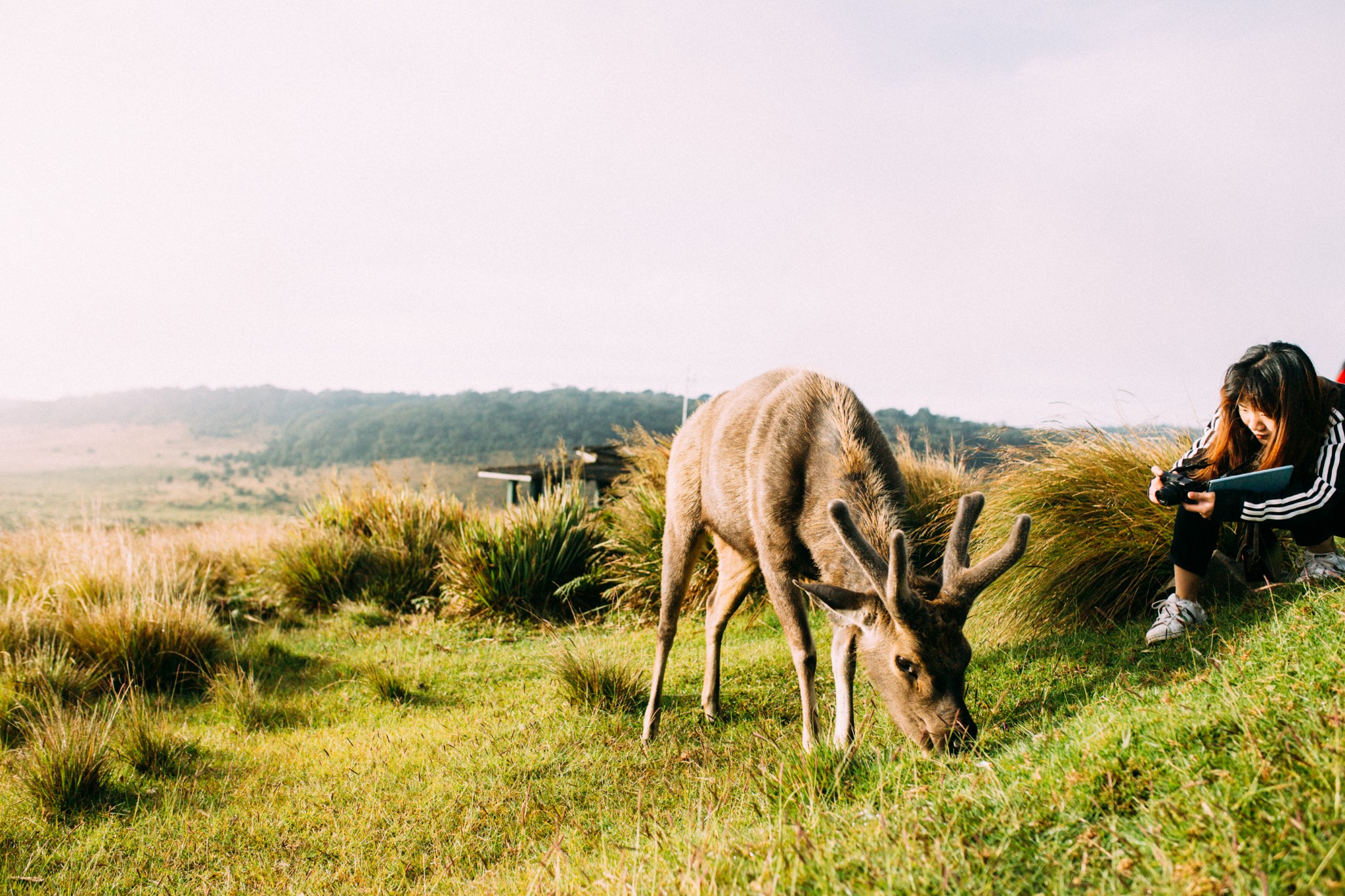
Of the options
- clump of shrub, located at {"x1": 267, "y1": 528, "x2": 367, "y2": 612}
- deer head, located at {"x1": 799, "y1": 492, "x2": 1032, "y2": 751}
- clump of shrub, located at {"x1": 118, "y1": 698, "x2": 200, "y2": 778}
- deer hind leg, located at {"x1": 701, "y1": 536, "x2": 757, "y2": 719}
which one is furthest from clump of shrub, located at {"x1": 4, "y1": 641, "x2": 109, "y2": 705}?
deer head, located at {"x1": 799, "y1": 492, "x2": 1032, "y2": 751}

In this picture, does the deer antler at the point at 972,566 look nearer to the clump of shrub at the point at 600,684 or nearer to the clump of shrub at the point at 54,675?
the clump of shrub at the point at 600,684

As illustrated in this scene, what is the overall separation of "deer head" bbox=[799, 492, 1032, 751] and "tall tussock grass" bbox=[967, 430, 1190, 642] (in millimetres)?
2094

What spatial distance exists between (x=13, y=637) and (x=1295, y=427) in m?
9.70

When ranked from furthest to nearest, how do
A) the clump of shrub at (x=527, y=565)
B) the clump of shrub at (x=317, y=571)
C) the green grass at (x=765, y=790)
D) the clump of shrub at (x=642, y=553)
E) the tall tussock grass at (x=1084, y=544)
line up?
the clump of shrub at (x=317, y=571)
the clump of shrub at (x=527, y=565)
the clump of shrub at (x=642, y=553)
the tall tussock grass at (x=1084, y=544)
the green grass at (x=765, y=790)

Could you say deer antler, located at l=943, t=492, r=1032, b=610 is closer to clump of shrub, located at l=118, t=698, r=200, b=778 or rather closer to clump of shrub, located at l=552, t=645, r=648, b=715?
clump of shrub, located at l=552, t=645, r=648, b=715

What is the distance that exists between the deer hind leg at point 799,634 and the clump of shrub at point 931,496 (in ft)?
6.71

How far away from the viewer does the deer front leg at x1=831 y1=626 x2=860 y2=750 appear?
369cm

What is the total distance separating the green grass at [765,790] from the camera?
211 cm

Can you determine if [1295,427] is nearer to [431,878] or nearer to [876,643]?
[876,643]

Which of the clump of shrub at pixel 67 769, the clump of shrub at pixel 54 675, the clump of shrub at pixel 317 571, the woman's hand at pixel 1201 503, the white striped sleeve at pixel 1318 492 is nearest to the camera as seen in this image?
the white striped sleeve at pixel 1318 492

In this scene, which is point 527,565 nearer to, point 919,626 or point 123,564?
point 123,564

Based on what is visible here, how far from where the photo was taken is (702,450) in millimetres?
5172

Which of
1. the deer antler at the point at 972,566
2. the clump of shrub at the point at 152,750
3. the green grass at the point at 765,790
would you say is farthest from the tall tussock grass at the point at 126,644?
the deer antler at the point at 972,566

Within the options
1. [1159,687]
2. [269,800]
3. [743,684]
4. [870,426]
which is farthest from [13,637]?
[1159,687]
